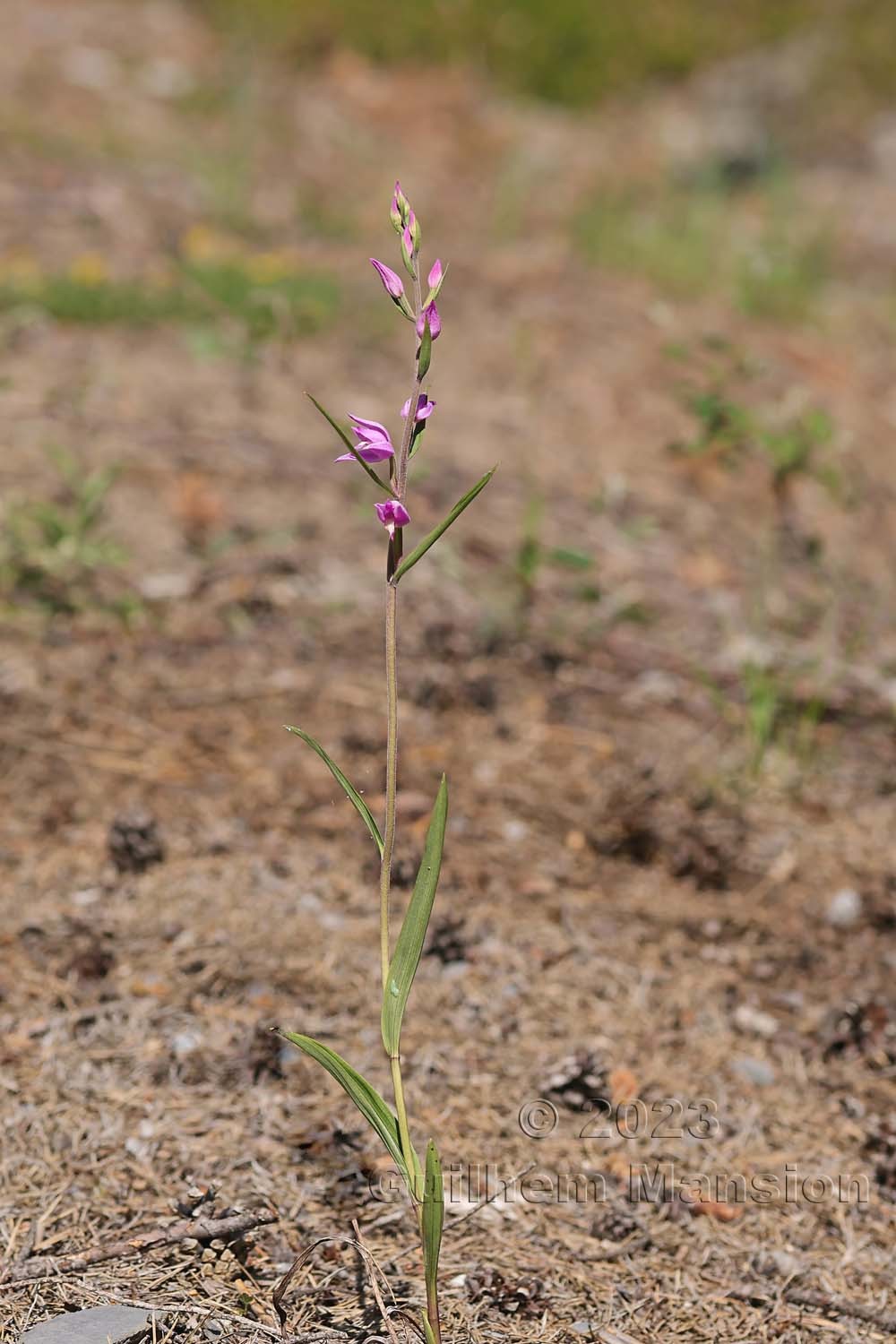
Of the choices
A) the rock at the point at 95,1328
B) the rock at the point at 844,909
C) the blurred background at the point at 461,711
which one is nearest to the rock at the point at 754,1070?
the blurred background at the point at 461,711

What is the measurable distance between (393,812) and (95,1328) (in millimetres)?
684

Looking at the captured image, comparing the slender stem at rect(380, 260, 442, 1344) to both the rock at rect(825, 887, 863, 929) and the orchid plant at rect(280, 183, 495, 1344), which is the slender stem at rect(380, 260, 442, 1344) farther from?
the rock at rect(825, 887, 863, 929)

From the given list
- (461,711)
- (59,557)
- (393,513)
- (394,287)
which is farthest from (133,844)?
(394,287)

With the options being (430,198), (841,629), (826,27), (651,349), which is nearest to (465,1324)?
(841,629)

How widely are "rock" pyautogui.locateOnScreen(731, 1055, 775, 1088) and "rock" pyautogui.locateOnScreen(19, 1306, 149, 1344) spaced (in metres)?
1.03

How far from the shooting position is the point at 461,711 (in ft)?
9.23

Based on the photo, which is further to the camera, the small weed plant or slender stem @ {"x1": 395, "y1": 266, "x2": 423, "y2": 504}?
the small weed plant

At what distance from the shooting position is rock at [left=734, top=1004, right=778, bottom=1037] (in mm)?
2086

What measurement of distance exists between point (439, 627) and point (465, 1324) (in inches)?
70.8

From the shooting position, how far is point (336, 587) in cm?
313

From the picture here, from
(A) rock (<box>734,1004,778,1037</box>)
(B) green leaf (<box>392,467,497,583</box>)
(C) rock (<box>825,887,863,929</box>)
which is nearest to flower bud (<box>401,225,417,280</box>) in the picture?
(B) green leaf (<box>392,467,497,583</box>)

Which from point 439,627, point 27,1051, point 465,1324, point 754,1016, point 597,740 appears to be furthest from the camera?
point 439,627

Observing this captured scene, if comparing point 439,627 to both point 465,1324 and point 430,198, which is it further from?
point 430,198

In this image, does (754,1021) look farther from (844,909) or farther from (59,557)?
(59,557)
